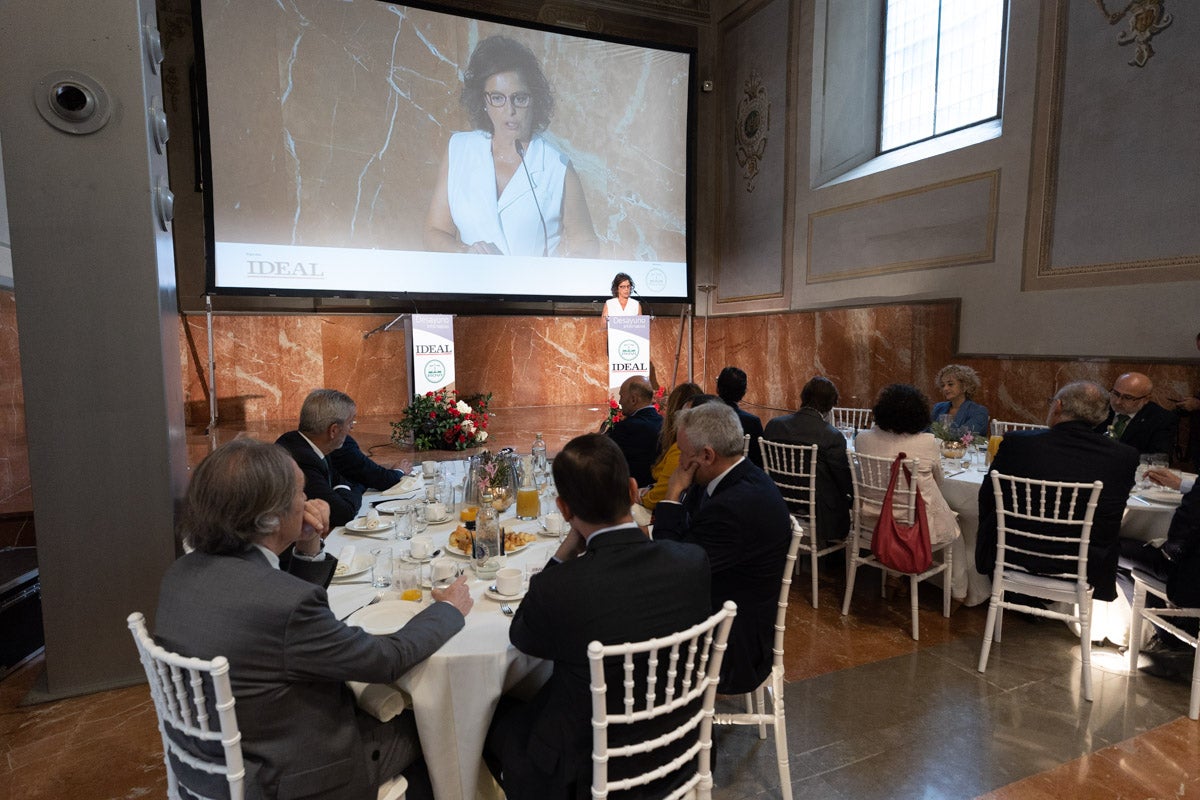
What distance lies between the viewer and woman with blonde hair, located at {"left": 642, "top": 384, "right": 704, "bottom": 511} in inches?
120

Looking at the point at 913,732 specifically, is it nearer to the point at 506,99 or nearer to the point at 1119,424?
the point at 1119,424

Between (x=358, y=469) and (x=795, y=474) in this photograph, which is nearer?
(x=358, y=469)

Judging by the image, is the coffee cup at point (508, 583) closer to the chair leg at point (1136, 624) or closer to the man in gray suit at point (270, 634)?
the man in gray suit at point (270, 634)

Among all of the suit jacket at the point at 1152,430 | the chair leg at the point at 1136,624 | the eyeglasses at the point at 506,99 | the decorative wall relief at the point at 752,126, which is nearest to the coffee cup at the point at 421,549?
the chair leg at the point at 1136,624

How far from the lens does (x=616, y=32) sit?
8914mm

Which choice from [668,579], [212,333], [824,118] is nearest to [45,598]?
[668,579]

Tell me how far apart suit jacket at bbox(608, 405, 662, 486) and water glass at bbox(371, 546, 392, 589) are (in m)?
1.77

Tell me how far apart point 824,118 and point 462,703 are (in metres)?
7.75

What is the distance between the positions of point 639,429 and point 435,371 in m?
3.59

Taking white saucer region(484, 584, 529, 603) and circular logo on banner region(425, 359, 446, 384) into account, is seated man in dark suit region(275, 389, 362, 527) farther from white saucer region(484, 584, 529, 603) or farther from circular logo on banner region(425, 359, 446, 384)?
circular logo on banner region(425, 359, 446, 384)

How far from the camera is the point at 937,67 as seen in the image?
6.71m

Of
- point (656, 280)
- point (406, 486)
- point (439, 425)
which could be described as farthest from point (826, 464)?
point (656, 280)

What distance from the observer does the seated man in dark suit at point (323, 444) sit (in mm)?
2633

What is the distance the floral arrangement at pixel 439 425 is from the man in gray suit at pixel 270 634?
4779 millimetres
